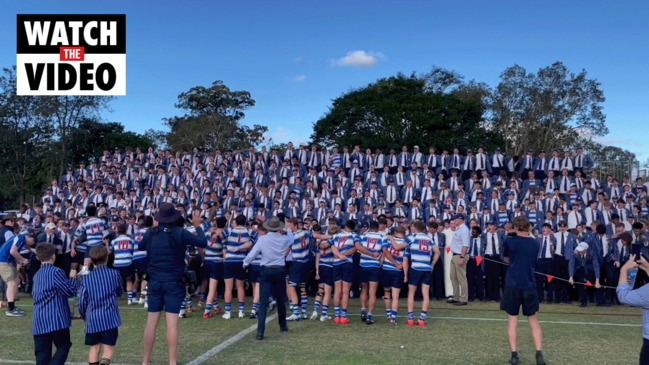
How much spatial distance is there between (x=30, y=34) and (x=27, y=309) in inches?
273

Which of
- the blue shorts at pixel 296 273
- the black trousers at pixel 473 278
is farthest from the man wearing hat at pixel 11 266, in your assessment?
the black trousers at pixel 473 278

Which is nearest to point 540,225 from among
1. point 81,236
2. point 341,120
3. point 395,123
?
point 81,236

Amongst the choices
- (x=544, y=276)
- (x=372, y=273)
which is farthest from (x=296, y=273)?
(x=544, y=276)

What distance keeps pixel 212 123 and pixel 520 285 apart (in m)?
41.5

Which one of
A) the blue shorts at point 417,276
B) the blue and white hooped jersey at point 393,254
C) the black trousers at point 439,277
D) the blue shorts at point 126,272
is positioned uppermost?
the blue and white hooped jersey at point 393,254

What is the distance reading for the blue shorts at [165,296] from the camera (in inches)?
267

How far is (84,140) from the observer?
45656mm

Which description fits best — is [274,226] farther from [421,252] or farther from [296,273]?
[421,252]

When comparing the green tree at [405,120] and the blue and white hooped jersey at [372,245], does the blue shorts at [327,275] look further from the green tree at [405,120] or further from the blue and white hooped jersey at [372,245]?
the green tree at [405,120]

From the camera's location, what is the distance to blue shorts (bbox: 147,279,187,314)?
6.79 m

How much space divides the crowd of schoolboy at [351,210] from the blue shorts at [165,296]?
11.5 ft

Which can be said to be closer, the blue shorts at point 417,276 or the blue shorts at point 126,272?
the blue shorts at point 417,276

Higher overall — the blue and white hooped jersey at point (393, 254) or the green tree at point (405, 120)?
the green tree at point (405, 120)

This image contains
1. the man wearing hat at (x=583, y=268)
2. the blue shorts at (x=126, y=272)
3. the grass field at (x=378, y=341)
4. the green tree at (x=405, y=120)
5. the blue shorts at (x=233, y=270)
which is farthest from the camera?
the green tree at (x=405, y=120)
